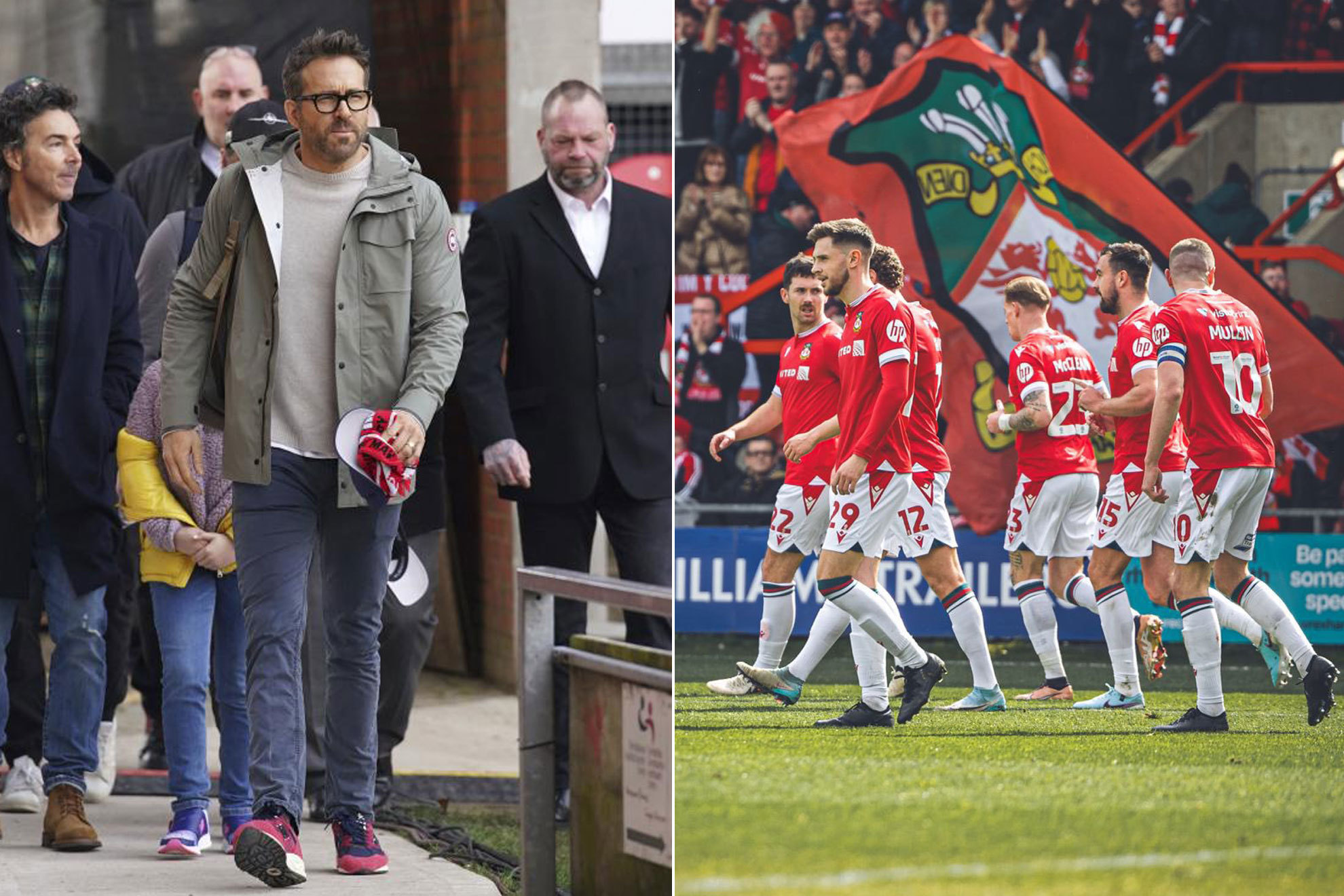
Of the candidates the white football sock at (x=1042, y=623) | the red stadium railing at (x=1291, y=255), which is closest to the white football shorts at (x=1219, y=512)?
the white football sock at (x=1042, y=623)

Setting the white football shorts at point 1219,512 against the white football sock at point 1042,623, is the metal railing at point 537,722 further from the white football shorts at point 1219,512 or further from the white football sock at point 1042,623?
the white football shorts at point 1219,512

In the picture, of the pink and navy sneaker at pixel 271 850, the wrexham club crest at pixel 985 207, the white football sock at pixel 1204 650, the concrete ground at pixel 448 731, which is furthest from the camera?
the concrete ground at pixel 448 731

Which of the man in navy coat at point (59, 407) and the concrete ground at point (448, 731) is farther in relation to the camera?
the concrete ground at point (448, 731)

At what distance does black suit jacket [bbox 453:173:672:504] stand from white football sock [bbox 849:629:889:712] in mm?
2076

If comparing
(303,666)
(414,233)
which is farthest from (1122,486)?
(303,666)

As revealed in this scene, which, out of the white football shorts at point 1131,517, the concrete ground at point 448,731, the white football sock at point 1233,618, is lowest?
the concrete ground at point 448,731

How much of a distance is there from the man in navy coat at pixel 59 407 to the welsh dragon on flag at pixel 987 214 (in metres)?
2.36

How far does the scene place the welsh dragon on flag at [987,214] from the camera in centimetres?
383

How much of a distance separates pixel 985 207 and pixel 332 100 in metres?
1.64

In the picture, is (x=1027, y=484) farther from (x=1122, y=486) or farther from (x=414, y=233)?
(x=414, y=233)

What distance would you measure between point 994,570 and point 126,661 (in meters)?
3.18

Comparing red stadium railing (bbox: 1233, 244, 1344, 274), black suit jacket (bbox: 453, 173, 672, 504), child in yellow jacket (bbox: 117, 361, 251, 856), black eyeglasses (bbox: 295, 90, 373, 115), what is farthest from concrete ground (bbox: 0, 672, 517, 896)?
red stadium railing (bbox: 1233, 244, 1344, 274)

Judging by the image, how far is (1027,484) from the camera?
3953mm

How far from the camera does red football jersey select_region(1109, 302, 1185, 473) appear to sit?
13.0ft
